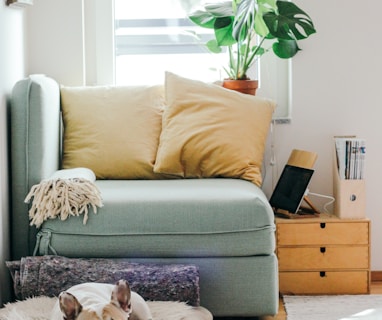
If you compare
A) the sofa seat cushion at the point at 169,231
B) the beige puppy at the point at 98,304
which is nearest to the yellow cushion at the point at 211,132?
the sofa seat cushion at the point at 169,231

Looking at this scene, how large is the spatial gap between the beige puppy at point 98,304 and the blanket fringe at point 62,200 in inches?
16.8

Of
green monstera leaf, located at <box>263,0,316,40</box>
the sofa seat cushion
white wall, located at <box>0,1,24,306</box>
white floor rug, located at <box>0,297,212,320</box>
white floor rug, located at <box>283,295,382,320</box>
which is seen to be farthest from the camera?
green monstera leaf, located at <box>263,0,316,40</box>

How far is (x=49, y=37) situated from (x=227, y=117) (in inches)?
38.4

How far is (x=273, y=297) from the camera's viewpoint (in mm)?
2789

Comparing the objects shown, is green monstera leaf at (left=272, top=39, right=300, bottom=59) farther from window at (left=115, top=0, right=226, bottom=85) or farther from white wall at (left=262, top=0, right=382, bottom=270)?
window at (left=115, top=0, right=226, bottom=85)

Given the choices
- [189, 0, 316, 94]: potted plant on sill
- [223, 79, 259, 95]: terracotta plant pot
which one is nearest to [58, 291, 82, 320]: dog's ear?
[189, 0, 316, 94]: potted plant on sill

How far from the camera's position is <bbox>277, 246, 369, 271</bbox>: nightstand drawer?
11.0 feet

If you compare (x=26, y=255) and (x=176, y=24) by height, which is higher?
(x=176, y=24)

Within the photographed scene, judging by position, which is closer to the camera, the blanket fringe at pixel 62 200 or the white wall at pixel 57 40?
the blanket fringe at pixel 62 200

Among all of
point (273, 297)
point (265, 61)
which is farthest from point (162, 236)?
point (265, 61)

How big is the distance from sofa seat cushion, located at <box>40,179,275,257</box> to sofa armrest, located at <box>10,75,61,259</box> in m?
0.20

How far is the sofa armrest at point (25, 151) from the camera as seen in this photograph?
294 cm

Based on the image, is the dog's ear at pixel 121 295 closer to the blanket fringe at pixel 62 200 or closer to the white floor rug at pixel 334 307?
the blanket fringe at pixel 62 200

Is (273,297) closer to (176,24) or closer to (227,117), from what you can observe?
(227,117)
